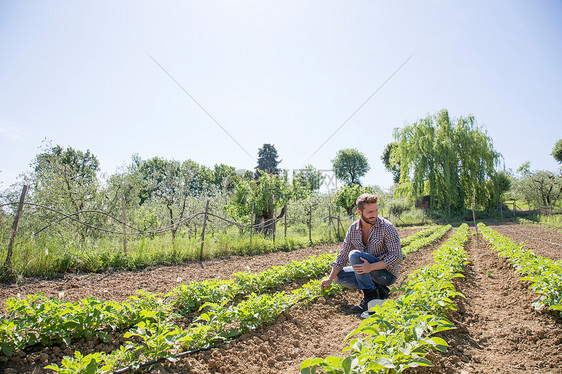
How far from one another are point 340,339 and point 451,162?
26149 mm

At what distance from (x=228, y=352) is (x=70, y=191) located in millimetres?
8447

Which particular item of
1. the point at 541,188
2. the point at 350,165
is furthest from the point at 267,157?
the point at 541,188

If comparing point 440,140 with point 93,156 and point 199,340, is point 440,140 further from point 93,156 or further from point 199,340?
point 93,156

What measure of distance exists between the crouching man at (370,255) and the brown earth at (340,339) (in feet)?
1.48

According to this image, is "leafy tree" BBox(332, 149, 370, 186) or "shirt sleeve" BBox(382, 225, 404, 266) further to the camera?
"leafy tree" BBox(332, 149, 370, 186)

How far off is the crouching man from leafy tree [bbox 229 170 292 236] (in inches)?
395

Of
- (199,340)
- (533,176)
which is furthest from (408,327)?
(533,176)

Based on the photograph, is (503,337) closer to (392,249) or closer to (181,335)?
(392,249)

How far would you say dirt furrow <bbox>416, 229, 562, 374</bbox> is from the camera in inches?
85.4

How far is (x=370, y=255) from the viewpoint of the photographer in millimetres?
3438

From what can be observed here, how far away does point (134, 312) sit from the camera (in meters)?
2.88

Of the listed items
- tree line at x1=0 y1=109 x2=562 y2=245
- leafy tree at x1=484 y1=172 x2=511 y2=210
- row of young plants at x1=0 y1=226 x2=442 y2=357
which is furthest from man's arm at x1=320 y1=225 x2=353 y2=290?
leafy tree at x1=484 y1=172 x2=511 y2=210

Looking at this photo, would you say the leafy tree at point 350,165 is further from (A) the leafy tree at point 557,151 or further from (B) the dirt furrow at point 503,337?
(B) the dirt furrow at point 503,337

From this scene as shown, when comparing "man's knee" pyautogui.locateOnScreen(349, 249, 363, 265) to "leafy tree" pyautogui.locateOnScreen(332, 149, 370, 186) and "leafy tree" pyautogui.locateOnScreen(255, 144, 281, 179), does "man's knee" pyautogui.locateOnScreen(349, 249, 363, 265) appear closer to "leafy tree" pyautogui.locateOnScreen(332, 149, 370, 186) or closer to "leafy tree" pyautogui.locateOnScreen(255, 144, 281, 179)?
"leafy tree" pyautogui.locateOnScreen(255, 144, 281, 179)
